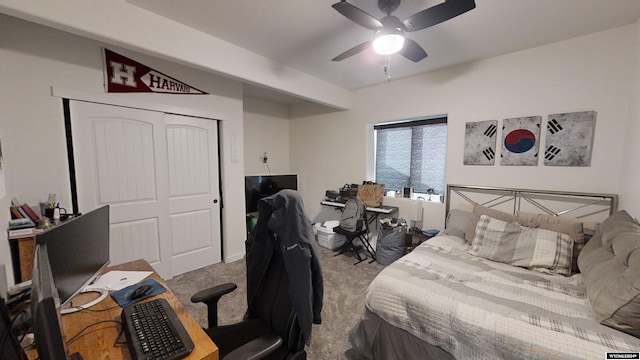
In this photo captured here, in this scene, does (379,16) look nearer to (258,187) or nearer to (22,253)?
(258,187)

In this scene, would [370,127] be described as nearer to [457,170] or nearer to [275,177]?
[457,170]

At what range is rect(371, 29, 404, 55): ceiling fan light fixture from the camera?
71.7 inches

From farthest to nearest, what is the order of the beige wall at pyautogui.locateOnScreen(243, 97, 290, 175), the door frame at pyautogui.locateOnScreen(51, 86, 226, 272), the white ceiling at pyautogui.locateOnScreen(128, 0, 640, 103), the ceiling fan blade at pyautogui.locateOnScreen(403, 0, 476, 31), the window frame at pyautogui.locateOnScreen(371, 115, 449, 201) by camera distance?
the beige wall at pyautogui.locateOnScreen(243, 97, 290, 175), the window frame at pyautogui.locateOnScreen(371, 115, 449, 201), the door frame at pyautogui.locateOnScreen(51, 86, 226, 272), the white ceiling at pyautogui.locateOnScreen(128, 0, 640, 103), the ceiling fan blade at pyautogui.locateOnScreen(403, 0, 476, 31)

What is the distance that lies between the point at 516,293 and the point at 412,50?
2.02 m

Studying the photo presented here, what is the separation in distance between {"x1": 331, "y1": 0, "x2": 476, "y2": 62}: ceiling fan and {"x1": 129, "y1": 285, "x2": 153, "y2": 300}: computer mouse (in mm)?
1958

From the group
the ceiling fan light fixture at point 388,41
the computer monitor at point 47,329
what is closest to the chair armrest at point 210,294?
the computer monitor at point 47,329

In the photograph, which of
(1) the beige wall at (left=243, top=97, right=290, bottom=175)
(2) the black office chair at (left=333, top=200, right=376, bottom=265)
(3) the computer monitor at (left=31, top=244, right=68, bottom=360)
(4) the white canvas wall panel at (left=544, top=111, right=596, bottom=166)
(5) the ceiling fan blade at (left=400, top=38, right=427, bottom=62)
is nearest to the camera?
(3) the computer monitor at (left=31, top=244, right=68, bottom=360)

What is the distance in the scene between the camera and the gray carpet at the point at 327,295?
1956 millimetres

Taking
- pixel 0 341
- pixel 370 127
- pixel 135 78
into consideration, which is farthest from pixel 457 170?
pixel 135 78

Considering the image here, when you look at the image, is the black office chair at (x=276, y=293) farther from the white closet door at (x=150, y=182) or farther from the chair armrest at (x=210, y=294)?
the white closet door at (x=150, y=182)

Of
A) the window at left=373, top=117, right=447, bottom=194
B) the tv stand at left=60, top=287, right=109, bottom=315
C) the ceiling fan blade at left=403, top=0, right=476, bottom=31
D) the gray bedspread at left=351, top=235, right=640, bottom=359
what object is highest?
the ceiling fan blade at left=403, top=0, right=476, bottom=31

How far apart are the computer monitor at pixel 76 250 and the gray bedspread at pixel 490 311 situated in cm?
161

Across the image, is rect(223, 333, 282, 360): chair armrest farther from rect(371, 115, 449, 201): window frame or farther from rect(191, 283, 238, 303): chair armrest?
rect(371, 115, 449, 201): window frame

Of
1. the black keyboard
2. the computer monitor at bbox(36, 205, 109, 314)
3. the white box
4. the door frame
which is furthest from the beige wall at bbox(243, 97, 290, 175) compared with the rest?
the black keyboard
